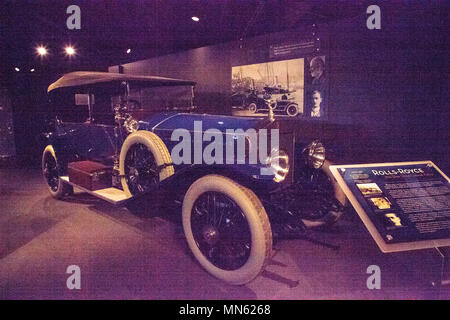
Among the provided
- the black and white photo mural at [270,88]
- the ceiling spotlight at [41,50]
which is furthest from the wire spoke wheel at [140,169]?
the ceiling spotlight at [41,50]

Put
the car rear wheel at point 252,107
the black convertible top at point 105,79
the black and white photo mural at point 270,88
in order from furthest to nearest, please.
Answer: the car rear wheel at point 252,107 → the black and white photo mural at point 270,88 → the black convertible top at point 105,79

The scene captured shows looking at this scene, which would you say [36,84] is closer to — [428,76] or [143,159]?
[143,159]

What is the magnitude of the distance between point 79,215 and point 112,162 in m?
0.83

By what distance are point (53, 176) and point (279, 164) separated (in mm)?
3893

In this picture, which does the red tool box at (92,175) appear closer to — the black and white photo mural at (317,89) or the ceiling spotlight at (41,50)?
the black and white photo mural at (317,89)

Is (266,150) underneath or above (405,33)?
underneath

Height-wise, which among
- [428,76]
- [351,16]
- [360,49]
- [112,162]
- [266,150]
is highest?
[351,16]

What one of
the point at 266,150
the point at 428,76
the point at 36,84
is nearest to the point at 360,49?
the point at 428,76

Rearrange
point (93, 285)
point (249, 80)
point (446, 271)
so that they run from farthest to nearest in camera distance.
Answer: point (249, 80), point (446, 271), point (93, 285)

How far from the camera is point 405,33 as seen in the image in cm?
406

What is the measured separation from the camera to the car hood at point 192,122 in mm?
2836

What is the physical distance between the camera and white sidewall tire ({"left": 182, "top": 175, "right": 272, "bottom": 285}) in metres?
2.21

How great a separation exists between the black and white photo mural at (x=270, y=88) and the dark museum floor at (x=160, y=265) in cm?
244

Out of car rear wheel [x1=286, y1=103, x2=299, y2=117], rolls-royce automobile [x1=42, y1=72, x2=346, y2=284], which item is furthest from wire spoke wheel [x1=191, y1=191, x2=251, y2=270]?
car rear wheel [x1=286, y1=103, x2=299, y2=117]
